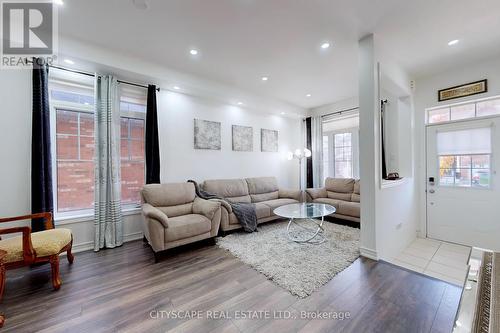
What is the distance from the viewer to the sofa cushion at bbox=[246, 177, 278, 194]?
4.66 meters

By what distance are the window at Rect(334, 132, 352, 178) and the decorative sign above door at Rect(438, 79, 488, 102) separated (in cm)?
185

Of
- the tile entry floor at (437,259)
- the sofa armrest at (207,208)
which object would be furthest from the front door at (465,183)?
the sofa armrest at (207,208)

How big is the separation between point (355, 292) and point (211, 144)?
3.40m

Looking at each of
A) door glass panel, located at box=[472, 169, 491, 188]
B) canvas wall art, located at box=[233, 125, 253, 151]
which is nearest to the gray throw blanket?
canvas wall art, located at box=[233, 125, 253, 151]

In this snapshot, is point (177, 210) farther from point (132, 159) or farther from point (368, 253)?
point (368, 253)

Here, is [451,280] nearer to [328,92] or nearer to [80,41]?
[328,92]

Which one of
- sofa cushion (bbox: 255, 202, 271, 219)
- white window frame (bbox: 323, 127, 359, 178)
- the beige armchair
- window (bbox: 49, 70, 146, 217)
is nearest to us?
the beige armchair

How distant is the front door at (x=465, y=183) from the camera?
3008 millimetres

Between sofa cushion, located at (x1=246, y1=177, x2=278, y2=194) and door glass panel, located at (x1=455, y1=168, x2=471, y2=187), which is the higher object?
door glass panel, located at (x1=455, y1=168, x2=471, y2=187)

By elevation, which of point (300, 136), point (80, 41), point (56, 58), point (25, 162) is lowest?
point (25, 162)

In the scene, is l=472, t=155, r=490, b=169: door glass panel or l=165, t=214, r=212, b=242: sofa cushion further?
l=472, t=155, r=490, b=169: door glass panel

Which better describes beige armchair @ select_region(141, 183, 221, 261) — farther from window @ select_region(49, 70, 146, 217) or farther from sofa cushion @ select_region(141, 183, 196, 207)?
window @ select_region(49, 70, 146, 217)

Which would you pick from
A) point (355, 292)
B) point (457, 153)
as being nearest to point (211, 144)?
point (355, 292)

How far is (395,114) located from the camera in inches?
153
